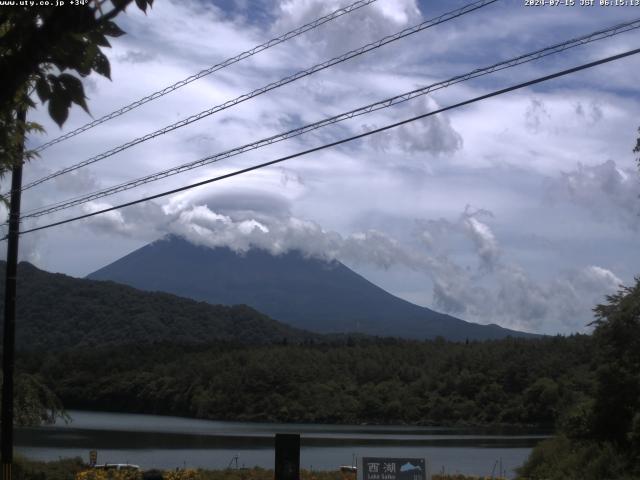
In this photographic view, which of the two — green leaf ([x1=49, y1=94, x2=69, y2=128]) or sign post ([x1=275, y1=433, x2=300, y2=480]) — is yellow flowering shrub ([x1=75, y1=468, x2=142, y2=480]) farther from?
green leaf ([x1=49, y1=94, x2=69, y2=128])

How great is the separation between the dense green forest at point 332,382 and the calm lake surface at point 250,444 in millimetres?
5087

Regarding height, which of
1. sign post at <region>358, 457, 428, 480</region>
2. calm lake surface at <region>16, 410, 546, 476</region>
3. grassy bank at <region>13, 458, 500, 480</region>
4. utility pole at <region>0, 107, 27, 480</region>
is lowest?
calm lake surface at <region>16, 410, 546, 476</region>

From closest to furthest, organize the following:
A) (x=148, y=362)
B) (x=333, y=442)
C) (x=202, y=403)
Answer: (x=333, y=442), (x=202, y=403), (x=148, y=362)

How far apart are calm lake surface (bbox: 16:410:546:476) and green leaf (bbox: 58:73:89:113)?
3550 cm

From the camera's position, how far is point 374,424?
91.6 m

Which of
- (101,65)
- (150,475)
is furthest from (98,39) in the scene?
(150,475)

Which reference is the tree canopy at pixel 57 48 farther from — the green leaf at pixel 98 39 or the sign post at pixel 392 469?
the sign post at pixel 392 469

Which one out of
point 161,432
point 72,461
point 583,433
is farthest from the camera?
point 161,432

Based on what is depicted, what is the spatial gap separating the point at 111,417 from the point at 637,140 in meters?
79.3

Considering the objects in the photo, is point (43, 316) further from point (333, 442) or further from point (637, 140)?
point (637, 140)

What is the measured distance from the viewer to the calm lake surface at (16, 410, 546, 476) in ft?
158

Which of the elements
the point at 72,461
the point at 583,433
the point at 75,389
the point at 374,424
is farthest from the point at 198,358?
the point at 583,433

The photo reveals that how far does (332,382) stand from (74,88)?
315 ft

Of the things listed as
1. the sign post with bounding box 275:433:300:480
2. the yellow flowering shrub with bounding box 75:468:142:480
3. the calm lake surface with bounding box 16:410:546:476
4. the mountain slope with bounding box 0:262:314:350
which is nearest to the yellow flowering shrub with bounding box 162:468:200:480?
the yellow flowering shrub with bounding box 75:468:142:480
